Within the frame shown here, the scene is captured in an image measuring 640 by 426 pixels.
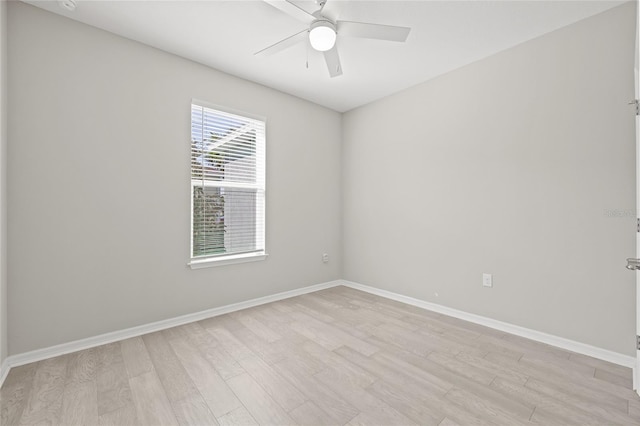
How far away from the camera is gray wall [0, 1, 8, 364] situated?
1.94m

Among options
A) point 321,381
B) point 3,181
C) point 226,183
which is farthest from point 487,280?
point 3,181

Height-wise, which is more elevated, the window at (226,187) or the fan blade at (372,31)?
the fan blade at (372,31)

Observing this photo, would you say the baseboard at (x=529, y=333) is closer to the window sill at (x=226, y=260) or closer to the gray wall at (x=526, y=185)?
the gray wall at (x=526, y=185)

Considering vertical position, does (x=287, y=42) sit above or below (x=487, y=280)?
above

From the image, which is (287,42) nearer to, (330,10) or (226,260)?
(330,10)

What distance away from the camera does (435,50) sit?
2.73 meters

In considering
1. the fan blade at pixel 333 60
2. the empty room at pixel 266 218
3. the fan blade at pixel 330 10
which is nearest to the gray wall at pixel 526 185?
the empty room at pixel 266 218

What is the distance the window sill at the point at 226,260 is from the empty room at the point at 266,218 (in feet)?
0.09

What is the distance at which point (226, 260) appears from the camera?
3.18 meters

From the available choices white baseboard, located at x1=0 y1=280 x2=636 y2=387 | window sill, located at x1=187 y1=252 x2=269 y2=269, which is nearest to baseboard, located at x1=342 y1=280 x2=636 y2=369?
white baseboard, located at x1=0 y1=280 x2=636 y2=387

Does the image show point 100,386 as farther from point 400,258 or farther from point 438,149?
point 438,149

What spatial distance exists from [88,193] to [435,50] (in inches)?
131

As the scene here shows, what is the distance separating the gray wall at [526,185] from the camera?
2178 millimetres

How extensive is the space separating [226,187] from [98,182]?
114 centimetres
